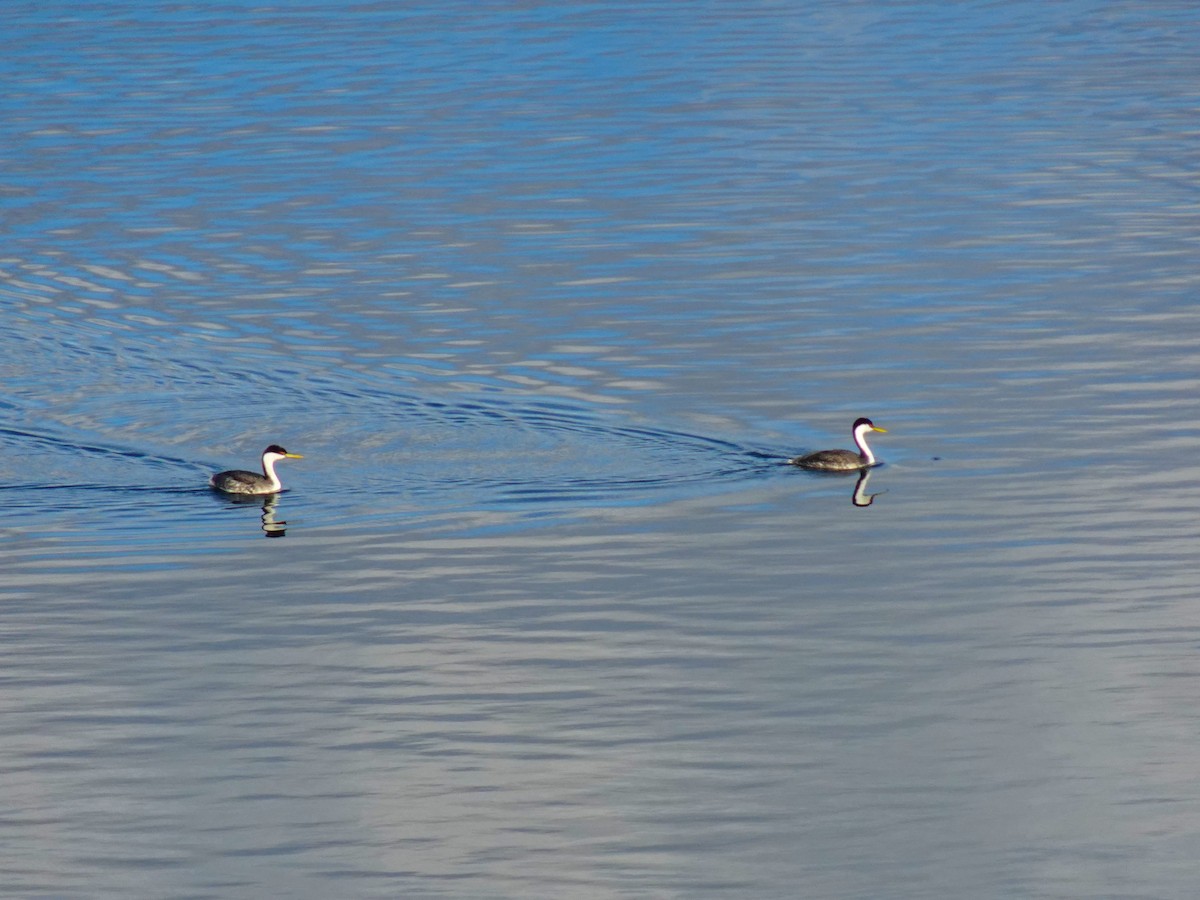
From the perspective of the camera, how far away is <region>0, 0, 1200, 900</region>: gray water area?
16.8 m

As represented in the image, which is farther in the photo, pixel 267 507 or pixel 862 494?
pixel 267 507

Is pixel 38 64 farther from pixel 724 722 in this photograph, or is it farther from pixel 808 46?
pixel 724 722

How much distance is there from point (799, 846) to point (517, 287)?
2098 centimetres

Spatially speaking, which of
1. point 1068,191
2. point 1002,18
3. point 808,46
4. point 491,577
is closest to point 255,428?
point 491,577

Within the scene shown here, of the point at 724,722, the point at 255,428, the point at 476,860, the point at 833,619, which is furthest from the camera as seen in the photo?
the point at 255,428

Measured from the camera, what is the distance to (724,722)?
18.5 metres

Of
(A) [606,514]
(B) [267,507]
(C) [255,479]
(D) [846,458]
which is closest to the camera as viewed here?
(A) [606,514]

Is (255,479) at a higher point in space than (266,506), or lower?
higher

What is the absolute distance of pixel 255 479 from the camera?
25.6 m

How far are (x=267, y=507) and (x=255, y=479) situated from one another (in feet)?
1.29

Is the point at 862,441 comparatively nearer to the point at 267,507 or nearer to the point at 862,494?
the point at 862,494

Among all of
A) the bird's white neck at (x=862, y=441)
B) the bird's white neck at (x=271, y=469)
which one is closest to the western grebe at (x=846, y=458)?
the bird's white neck at (x=862, y=441)

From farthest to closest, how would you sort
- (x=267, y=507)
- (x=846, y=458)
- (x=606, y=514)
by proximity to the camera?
(x=846, y=458) < (x=267, y=507) < (x=606, y=514)

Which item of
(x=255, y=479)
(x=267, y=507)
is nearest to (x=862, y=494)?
(x=267, y=507)
